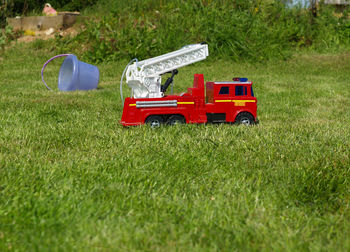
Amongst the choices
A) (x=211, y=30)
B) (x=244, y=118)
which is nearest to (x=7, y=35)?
(x=211, y=30)

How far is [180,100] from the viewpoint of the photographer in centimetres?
537

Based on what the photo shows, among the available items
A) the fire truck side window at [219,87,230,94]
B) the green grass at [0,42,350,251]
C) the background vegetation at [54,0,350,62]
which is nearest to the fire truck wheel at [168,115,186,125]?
the green grass at [0,42,350,251]

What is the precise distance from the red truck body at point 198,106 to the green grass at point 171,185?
1.11 ft

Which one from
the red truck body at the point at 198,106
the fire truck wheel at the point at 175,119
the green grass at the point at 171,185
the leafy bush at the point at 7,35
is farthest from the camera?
the leafy bush at the point at 7,35

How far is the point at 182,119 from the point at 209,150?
5.44 feet

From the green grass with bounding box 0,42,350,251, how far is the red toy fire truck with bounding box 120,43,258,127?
0.37 m

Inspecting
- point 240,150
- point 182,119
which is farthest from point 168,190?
point 182,119

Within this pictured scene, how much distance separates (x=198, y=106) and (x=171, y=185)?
2598 millimetres

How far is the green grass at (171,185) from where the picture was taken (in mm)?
2223

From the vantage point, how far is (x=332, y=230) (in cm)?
235

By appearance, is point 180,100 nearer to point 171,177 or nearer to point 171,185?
point 171,177

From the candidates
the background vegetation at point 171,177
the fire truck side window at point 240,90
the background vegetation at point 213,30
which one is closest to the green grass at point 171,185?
the background vegetation at point 171,177

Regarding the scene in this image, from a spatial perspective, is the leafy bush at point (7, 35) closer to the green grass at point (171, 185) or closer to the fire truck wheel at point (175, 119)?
the green grass at point (171, 185)

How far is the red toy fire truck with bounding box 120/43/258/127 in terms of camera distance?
529 centimetres
